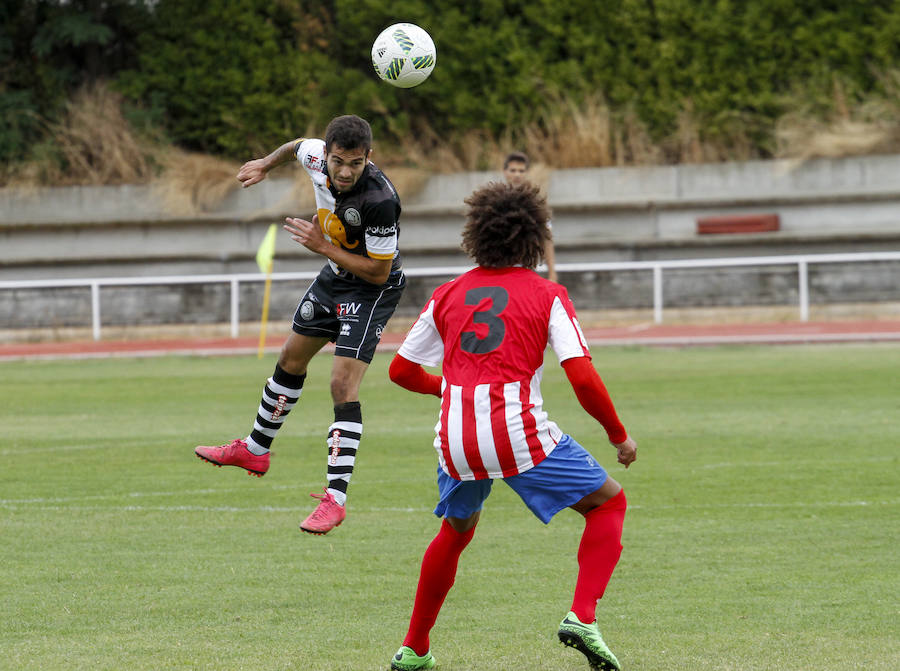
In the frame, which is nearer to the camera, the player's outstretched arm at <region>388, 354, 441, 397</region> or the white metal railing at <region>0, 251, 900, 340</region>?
the player's outstretched arm at <region>388, 354, 441, 397</region>

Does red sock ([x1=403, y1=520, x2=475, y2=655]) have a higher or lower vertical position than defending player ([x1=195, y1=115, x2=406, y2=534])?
lower

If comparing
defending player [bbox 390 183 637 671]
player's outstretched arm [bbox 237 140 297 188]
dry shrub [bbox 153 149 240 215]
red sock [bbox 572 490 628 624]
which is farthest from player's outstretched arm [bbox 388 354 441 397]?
dry shrub [bbox 153 149 240 215]

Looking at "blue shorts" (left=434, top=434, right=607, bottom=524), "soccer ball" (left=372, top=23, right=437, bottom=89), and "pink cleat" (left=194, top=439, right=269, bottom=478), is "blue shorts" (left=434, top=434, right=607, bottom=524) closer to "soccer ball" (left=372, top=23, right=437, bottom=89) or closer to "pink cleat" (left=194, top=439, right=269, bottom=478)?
"pink cleat" (left=194, top=439, right=269, bottom=478)

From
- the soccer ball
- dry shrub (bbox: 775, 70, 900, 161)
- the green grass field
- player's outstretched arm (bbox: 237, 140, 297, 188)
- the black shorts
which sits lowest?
the green grass field

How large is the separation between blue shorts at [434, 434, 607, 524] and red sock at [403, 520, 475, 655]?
14cm

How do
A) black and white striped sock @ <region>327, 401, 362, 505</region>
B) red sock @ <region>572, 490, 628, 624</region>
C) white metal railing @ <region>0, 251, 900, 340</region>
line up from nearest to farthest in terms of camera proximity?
1. red sock @ <region>572, 490, 628, 624</region>
2. black and white striped sock @ <region>327, 401, 362, 505</region>
3. white metal railing @ <region>0, 251, 900, 340</region>

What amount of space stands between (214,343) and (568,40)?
12.2 metres

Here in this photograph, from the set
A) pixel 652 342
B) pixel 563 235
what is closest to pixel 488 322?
pixel 652 342

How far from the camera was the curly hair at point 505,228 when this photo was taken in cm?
521

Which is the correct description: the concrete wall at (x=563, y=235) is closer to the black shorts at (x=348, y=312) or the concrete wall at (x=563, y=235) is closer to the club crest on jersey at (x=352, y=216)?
the black shorts at (x=348, y=312)

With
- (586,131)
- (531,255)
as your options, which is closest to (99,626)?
(531,255)

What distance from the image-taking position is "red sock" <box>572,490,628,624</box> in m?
5.29

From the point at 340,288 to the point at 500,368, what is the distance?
3.05 meters

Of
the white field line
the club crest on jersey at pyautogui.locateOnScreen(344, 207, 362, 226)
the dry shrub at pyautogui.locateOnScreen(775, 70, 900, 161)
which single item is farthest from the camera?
the dry shrub at pyautogui.locateOnScreen(775, 70, 900, 161)
